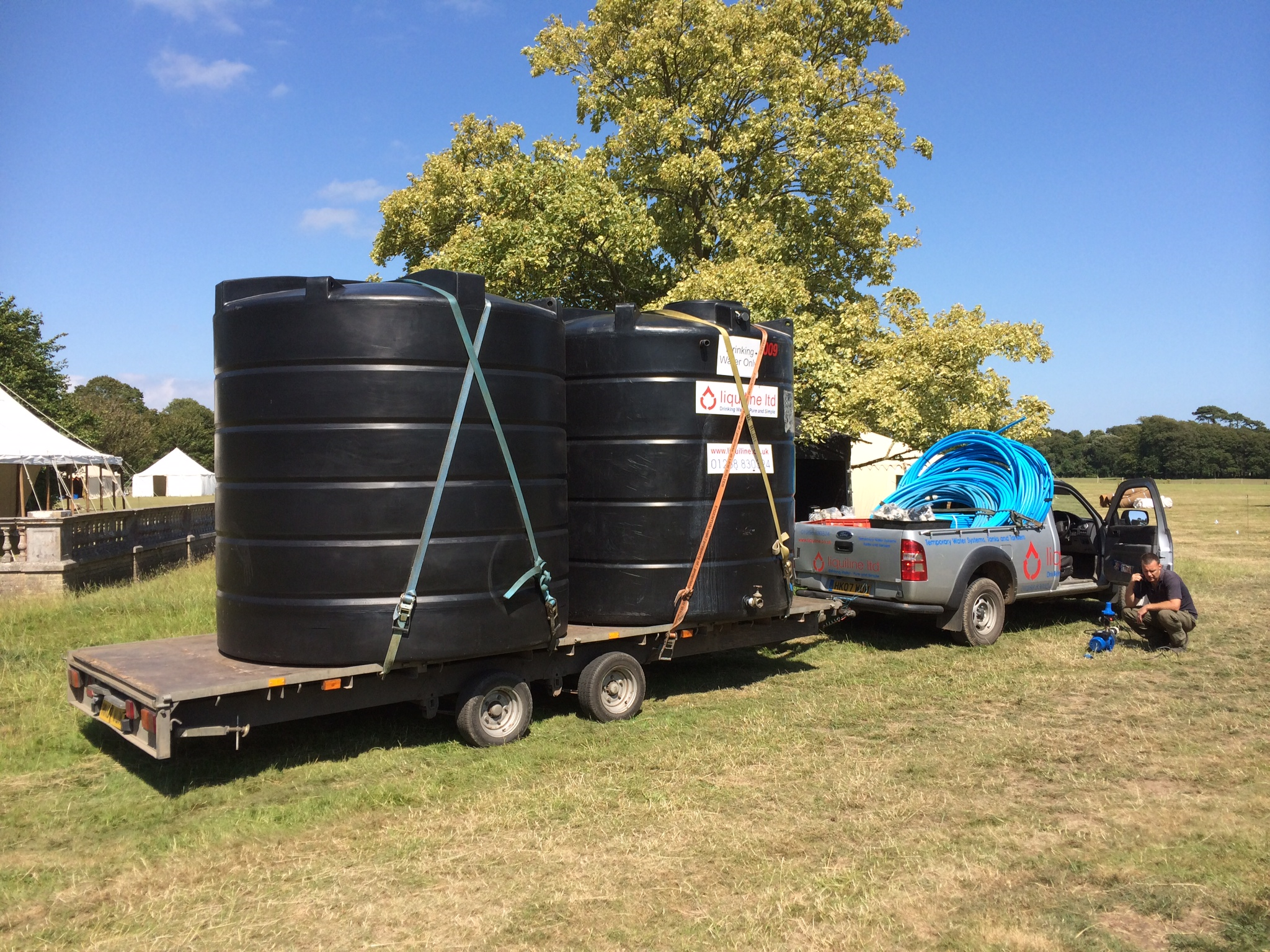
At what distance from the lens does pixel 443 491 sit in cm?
608

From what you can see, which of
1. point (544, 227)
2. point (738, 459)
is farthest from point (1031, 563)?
point (544, 227)

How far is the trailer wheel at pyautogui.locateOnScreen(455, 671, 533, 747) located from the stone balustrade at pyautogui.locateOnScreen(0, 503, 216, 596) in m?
5.99

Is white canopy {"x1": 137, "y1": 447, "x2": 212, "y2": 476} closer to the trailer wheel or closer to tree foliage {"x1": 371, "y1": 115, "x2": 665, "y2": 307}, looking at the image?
tree foliage {"x1": 371, "y1": 115, "x2": 665, "y2": 307}

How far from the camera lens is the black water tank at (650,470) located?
7.54m

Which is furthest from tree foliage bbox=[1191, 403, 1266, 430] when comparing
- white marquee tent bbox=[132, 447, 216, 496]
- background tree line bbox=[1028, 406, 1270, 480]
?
white marquee tent bbox=[132, 447, 216, 496]

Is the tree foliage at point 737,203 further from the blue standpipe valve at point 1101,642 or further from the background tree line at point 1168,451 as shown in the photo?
the background tree line at point 1168,451

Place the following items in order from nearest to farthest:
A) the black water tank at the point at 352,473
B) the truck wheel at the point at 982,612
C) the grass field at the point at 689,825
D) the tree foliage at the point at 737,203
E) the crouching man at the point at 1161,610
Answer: the grass field at the point at 689,825
the black water tank at the point at 352,473
the crouching man at the point at 1161,610
the truck wheel at the point at 982,612
the tree foliage at the point at 737,203

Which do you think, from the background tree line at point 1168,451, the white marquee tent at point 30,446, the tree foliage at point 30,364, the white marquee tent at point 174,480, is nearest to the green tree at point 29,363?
the tree foliage at point 30,364

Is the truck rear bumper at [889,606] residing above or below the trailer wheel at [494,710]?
above

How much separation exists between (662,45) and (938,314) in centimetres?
816

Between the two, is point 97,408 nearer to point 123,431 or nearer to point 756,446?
point 123,431

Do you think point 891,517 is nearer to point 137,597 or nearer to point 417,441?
point 417,441

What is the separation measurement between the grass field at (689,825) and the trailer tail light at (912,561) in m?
1.38

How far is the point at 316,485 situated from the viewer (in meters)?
5.93
